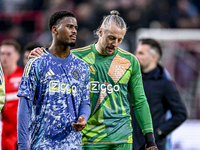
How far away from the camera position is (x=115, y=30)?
13.4 ft

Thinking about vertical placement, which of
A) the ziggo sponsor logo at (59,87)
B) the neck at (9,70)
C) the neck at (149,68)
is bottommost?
the ziggo sponsor logo at (59,87)

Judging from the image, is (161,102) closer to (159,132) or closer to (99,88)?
(159,132)

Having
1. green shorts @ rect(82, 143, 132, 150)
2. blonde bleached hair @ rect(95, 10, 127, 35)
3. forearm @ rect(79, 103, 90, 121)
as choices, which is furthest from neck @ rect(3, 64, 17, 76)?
forearm @ rect(79, 103, 90, 121)

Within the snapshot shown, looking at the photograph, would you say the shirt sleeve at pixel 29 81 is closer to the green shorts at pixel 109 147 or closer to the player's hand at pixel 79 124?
the player's hand at pixel 79 124

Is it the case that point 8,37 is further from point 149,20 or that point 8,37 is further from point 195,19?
point 195,19

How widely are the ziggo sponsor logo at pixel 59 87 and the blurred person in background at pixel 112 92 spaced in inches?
24.3

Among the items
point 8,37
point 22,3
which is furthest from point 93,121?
point 22,3

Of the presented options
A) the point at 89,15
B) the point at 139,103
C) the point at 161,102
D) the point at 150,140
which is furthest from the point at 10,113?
the point at 89,15

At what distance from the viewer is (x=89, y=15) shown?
12305mm

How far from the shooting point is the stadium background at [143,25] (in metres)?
11.3

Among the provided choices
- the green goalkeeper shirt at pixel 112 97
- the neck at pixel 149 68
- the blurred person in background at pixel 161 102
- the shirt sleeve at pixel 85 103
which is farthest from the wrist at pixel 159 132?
the shirt sleeve at pixel 85 103

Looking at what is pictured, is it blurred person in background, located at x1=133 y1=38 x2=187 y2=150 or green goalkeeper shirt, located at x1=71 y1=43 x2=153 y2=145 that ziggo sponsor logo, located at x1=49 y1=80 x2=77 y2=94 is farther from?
blurred person in background, located at x1=133 y1=38 x2=187 y2=150

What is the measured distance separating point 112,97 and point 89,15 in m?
8.48

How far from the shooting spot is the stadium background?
1131 cm
